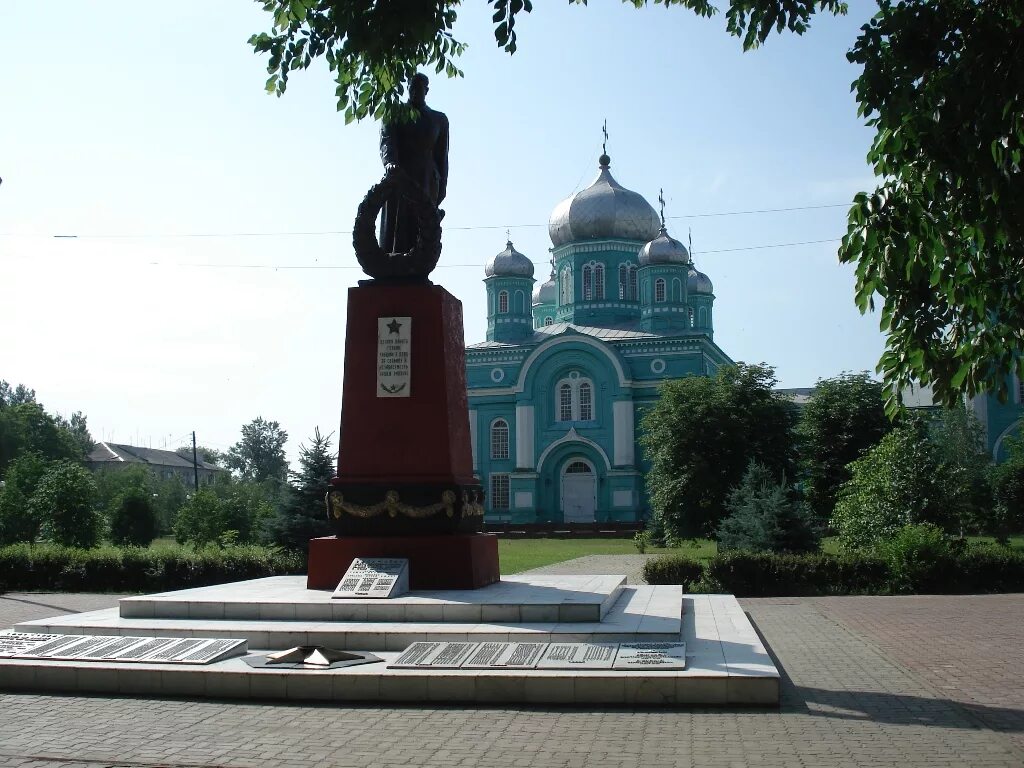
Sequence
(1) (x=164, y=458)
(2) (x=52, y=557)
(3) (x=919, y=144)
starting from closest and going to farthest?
(3) (x=919, y=144) → (2) (x=52, y=557) → (1) (x=164, y=458)

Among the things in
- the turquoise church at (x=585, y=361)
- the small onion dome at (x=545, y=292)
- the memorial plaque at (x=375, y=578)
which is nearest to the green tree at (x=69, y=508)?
the turquoise church at (x=585, y=361)

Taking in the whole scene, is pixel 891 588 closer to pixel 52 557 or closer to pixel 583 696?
pixel 583 696

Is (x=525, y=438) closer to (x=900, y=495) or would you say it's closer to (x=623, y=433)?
(x=623, y=433)

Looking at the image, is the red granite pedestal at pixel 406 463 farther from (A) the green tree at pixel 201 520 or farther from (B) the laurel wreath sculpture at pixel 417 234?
(A) the green tree at pixel 201 520

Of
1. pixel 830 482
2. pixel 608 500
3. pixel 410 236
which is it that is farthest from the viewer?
pixel 608 500

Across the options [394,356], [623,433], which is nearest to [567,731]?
[394,356]

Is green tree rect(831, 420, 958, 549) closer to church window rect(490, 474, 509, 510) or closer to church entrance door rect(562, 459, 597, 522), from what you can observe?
church entrance door rect(562, 459, 597, 522)

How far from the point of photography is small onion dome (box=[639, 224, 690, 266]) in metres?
42.7

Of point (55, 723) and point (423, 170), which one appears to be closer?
point (55, 723)

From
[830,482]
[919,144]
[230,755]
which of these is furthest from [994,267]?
[830,482]

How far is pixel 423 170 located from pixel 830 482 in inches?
861

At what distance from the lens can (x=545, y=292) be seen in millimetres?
54312

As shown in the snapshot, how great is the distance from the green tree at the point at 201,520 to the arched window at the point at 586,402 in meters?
17.2

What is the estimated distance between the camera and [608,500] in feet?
134
